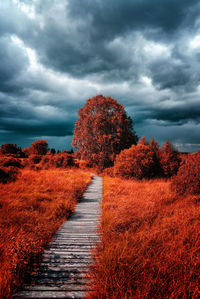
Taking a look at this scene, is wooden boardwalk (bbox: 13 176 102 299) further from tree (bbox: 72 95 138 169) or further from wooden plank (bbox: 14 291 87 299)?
tree (bbox: 72 95 138 169)

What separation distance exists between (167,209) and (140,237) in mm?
3162

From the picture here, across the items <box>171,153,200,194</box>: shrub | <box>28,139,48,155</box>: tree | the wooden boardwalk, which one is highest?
<box>28,139,48,155</box>: tree

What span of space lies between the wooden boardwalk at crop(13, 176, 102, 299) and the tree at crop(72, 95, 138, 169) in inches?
537

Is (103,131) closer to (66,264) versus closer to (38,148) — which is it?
(66,264)

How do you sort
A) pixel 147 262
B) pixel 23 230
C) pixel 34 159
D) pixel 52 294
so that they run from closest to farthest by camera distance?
1. pixel 52 294
2. pixel 147 262
3. pixel 23 230
4. pixel 34 159

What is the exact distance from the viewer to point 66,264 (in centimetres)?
316

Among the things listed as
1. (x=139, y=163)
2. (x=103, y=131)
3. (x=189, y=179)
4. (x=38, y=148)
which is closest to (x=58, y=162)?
(x=103, y=131)

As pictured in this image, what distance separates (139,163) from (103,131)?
22.8 feet

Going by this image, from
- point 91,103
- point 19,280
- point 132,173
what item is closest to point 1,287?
point 19,280

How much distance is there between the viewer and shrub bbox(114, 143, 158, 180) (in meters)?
13.1

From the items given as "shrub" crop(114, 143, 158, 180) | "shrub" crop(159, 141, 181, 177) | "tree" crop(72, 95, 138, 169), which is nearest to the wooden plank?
"shrub" crop(114, 143, 158, 180)

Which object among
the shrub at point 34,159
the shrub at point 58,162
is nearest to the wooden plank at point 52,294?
the shrub at point 58,162

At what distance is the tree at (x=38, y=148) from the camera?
3169 cm

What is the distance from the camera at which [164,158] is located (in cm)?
1357
